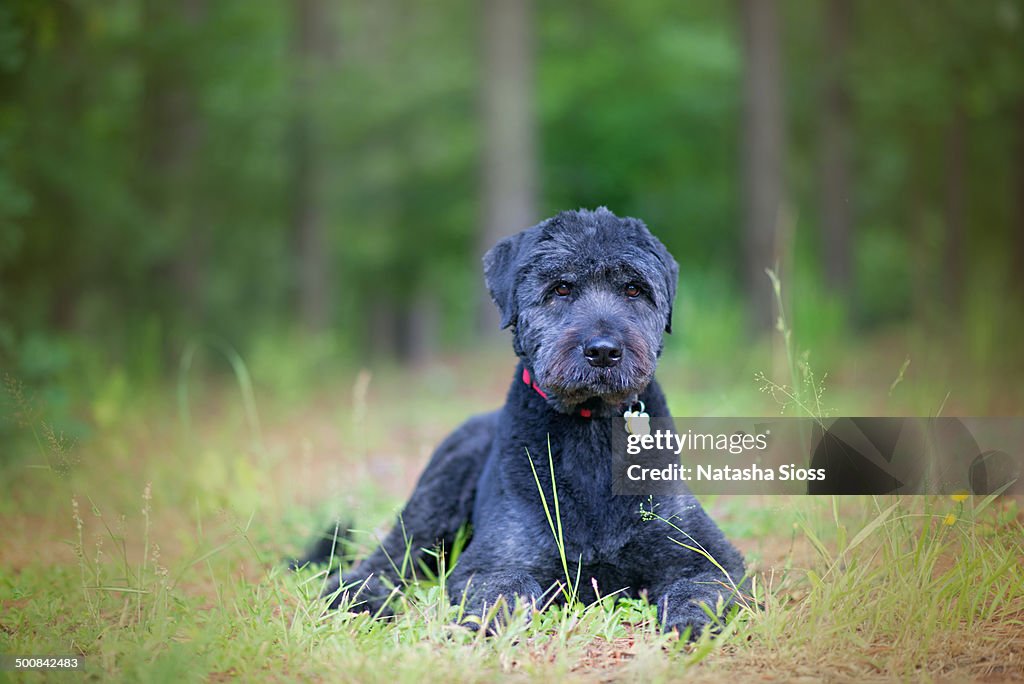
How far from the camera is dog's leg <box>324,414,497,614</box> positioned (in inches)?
174

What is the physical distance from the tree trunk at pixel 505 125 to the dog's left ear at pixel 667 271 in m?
8.86

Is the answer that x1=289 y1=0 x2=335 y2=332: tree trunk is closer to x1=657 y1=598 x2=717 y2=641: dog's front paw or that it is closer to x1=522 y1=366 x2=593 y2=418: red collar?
x1=522 y1=366 x2=593 y2=418: red collar

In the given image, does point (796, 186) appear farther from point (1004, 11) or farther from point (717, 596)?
point (717, 596)

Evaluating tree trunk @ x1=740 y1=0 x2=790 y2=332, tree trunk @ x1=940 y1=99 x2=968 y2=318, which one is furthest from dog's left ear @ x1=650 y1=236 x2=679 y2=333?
tree trunk @ x1=940 y1=99 x2=968 y2=318

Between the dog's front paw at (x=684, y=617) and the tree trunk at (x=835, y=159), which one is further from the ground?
the tree trunk at (x=835, y=159)

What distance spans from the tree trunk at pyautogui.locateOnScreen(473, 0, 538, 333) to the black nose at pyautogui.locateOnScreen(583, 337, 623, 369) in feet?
31.1

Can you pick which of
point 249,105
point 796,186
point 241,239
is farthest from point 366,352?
point 796,186

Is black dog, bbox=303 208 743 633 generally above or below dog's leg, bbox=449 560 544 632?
above

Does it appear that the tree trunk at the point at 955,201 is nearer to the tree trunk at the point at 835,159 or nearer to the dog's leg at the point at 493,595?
the tree trunk at the point at 835,159

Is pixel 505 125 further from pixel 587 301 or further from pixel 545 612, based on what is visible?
pixel 545 612

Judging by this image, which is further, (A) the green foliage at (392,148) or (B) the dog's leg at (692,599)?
(A) the green foliage at (392,148)

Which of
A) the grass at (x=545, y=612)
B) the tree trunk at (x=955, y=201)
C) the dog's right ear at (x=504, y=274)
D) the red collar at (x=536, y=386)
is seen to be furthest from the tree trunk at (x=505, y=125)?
the tree trunk at (x=955, y=201)

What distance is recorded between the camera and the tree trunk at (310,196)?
1466 cm

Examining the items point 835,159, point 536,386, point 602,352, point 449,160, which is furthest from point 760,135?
point 602,352
